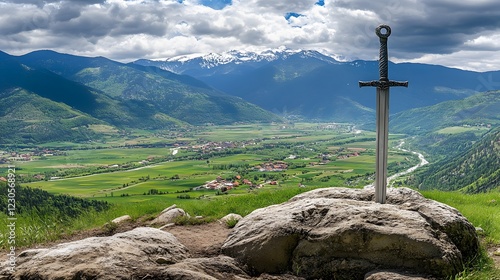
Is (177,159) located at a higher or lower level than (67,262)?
lower

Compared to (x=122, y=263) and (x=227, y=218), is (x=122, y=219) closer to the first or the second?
(x=227, y=218)

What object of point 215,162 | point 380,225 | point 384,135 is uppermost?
point 384,135

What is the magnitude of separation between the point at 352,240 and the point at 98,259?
5.40m

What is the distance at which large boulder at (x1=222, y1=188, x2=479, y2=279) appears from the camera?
8.53m

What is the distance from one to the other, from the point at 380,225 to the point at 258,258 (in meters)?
2.93

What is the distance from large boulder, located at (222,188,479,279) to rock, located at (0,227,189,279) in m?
2.02

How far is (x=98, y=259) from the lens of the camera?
308 inches

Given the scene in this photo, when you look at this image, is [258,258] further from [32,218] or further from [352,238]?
[32,218]

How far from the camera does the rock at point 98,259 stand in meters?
7.44

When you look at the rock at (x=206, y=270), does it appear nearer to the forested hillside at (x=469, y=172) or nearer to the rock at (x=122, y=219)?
the rock at (x=122, y=219)

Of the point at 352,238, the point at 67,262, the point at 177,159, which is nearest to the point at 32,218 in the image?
the point at 67,262

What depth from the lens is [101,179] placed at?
13362 centimetres

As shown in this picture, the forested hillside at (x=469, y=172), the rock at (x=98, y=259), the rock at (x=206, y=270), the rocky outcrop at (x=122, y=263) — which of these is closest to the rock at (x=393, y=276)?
the rocky outcrop at (x=122, y=263)

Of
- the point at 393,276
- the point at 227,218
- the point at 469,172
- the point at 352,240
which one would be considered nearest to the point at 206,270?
the point at 352,240
